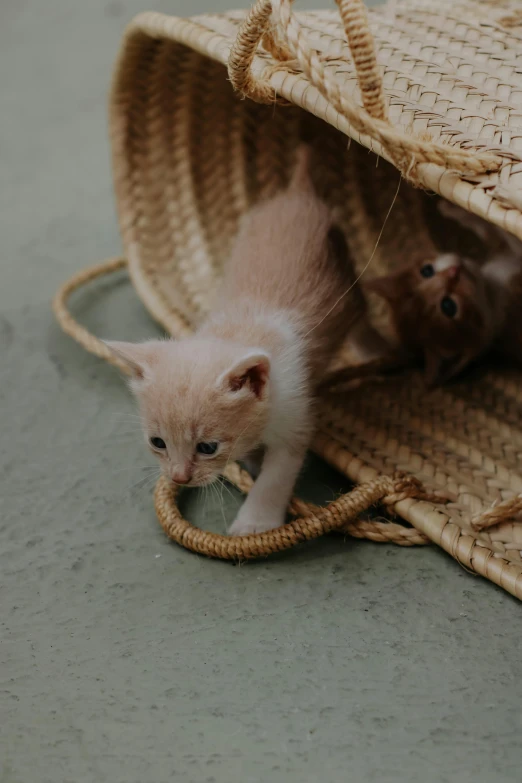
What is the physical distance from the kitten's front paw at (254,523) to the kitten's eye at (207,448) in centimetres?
17

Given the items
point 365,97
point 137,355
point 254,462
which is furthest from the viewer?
point 254,462

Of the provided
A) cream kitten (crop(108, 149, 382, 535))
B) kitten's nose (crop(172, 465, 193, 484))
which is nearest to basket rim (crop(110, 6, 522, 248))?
cream kitten (crop(108, 149, 382, 535))

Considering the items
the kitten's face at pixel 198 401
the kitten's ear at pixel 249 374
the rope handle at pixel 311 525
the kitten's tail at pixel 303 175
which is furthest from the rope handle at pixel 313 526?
the kitten's tail at pixel 303 175

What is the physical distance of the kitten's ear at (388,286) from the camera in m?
1.71

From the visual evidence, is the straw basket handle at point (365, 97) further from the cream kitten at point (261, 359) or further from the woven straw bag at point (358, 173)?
the cream kitten at point (261, 359)

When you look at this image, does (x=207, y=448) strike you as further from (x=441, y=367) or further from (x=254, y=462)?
(x=441, y=367)

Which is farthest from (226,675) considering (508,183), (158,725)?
(508,183)

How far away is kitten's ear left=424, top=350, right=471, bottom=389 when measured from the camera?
172 centimetres

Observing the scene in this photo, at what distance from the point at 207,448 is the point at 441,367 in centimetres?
70

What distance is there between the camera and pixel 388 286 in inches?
67.5

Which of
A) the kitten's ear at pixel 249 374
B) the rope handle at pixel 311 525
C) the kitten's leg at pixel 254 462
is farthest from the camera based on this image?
the kitten's leg at pixel 254 462

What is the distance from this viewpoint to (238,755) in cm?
97

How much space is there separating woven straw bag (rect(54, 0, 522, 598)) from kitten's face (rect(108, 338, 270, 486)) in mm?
140

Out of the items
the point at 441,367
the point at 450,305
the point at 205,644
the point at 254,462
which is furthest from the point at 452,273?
the point at 205,644
